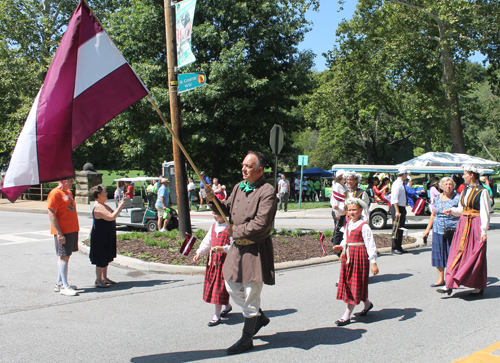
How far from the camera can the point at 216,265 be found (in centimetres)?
527

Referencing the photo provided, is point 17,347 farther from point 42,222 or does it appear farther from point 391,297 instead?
point 42,222

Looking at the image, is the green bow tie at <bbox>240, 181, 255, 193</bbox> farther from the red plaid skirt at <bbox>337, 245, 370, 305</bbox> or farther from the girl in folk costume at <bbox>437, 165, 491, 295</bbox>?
the girl in folk costume at <bbox>437, 165, 491, 295</bbox>

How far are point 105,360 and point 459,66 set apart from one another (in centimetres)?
2939

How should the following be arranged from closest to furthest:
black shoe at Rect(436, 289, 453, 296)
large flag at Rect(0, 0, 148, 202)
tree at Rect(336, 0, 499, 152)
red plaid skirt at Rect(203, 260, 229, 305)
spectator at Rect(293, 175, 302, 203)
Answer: large flag at Rect(0, 0, 148, 202), red plaid skirt at Rect(203, 260, 229, 305), black shoe at Rect(436, 289, 453, 296), tree at Rect(336, 0, 499, 152), spectator at Rect(293, 175, 302, 203)


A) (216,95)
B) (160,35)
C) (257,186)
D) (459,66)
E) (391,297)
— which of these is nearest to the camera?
(257,186)

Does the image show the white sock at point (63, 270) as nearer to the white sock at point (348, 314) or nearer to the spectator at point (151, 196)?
the white sock at point (348, 314)

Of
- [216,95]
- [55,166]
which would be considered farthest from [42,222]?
[55,166]

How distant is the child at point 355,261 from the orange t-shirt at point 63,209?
3.99 metres

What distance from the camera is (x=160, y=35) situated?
24609 millimetres

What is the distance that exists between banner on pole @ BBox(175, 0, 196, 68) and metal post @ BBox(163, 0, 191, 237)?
0.27 meters

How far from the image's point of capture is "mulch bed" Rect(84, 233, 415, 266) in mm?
8734

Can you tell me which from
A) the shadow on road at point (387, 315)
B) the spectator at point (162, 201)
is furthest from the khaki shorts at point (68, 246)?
the spectator at point (162, 201)

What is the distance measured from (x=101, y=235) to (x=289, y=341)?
3.72 m

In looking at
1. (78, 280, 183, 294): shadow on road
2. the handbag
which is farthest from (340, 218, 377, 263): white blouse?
(78, 280, 183, 294): shadow on road
